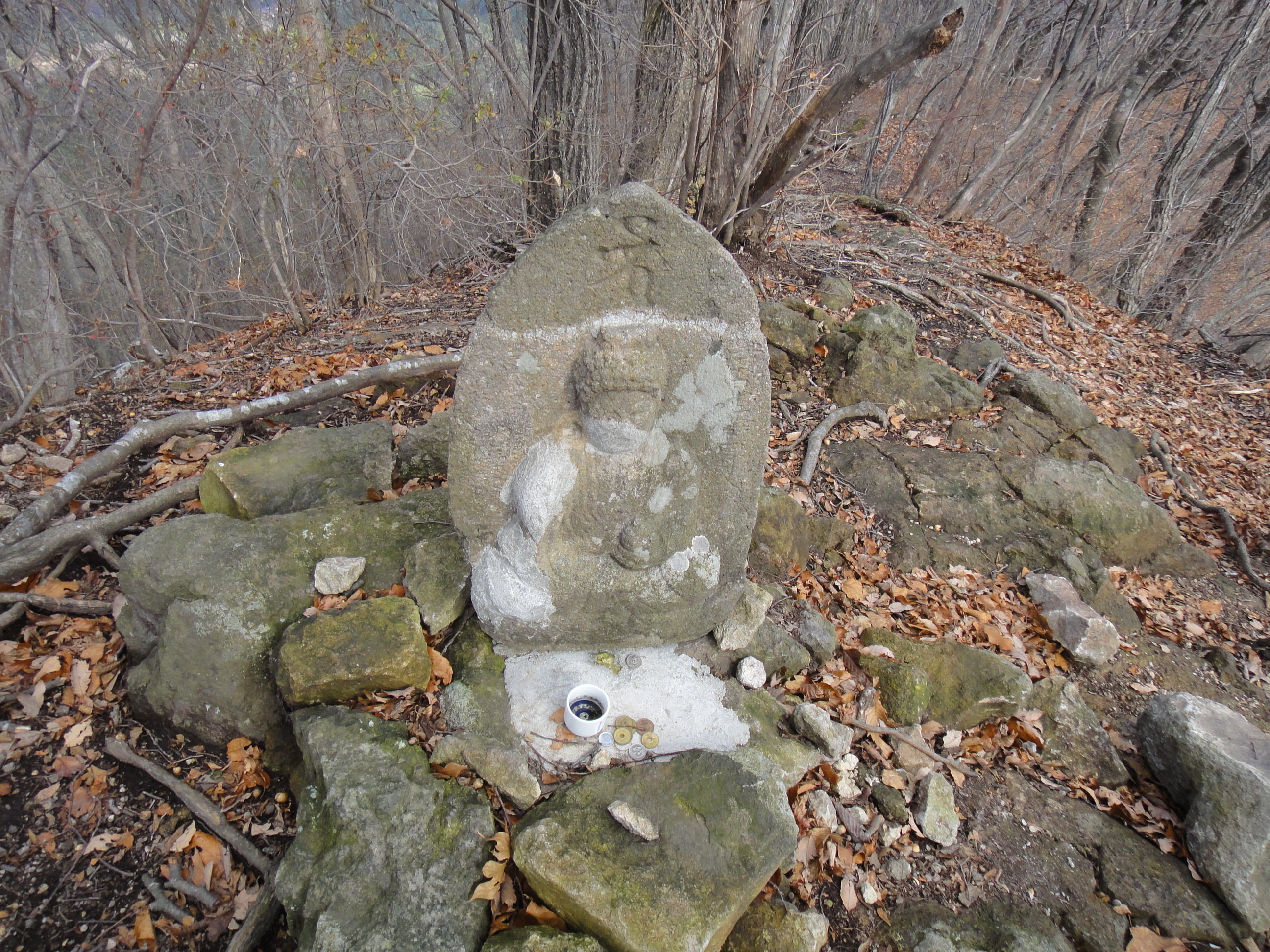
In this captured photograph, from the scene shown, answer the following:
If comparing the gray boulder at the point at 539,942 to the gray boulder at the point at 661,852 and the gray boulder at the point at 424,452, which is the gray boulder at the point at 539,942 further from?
the gray boulder at the point at 424,452

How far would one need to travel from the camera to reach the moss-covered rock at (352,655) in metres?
2.69

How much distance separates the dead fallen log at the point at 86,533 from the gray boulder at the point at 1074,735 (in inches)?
197

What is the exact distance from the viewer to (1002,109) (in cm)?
1458

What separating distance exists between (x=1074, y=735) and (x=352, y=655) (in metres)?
3.71

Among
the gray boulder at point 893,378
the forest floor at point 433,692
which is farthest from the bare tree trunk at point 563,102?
the gray boulder at point 893,378

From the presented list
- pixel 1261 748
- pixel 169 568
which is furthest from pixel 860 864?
pixel 169 568

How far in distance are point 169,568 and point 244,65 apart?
18.1 ft

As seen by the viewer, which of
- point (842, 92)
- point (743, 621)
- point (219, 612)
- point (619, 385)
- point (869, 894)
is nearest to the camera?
point (619, 385)

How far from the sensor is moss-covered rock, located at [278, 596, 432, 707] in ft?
8.81

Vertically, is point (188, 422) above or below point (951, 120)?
below

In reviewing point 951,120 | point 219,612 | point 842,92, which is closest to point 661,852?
point 219,612

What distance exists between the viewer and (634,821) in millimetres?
2287

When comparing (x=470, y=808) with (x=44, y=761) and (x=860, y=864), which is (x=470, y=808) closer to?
(x=860, y=864)

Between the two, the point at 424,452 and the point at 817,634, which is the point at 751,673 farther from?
the point at 424,452
